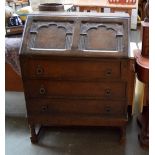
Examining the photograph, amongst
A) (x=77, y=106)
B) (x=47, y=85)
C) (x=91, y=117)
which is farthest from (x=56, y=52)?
(x=91, y=117)

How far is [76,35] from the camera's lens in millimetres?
1842

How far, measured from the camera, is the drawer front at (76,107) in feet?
6.37

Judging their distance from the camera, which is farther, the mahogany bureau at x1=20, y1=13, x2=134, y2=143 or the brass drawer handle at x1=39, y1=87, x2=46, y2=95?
the brass drawer handle at x1=39, y1=87, x2=46, y2=95

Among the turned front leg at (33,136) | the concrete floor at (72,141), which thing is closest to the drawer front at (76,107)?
the turned front leg at (33,136)

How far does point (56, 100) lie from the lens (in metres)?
1.97

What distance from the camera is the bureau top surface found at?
1784 mm

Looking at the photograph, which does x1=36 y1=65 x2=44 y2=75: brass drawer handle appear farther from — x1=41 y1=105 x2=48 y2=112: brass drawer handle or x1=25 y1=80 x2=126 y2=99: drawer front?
x1=41 y1=105 x2=48 y2=112: brass drawer handle

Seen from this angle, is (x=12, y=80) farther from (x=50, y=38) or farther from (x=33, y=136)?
(x=50, y=38)

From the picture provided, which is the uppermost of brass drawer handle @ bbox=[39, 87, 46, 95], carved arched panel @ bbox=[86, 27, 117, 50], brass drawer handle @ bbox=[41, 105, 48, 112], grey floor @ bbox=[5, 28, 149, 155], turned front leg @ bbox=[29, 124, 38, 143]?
carved arched panel @ bbox=[86, 27, 117, 50]

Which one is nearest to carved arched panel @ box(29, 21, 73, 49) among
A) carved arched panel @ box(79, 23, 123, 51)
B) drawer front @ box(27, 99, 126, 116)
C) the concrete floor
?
carved arched panel @ box(79, 23, 123, 51)

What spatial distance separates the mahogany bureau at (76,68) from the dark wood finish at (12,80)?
0.59 m

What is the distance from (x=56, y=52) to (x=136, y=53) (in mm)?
673

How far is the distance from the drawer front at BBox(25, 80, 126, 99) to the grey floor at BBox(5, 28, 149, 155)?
46cm

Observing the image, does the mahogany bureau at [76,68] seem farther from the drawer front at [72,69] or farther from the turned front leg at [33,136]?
the turned front leg at [33,136]
